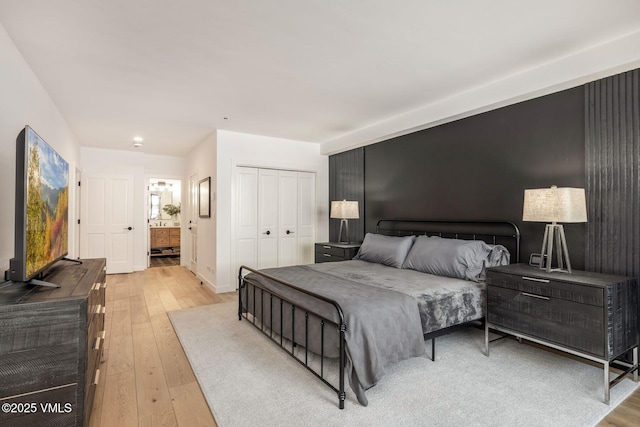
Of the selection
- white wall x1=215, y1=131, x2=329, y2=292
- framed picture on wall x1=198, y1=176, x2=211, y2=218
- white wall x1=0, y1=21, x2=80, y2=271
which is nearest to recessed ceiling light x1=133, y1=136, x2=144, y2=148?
framed picture on wall x1=198, y1=176, x2=211, y2=218

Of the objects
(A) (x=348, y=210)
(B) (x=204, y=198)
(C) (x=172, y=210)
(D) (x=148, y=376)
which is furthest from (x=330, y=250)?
(C) (x=172, y=210)

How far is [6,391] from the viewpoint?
1376 millimetres

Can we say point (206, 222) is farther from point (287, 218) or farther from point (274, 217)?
point (287, 218)

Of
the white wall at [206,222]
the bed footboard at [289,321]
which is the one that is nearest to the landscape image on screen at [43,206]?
the bed footboard at [289,321]

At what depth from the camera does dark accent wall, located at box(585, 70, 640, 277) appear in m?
2.53

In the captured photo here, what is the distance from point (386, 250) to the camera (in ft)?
13.0

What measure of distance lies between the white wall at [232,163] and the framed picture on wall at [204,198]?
1.43 feet

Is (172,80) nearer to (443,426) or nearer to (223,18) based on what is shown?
(223,18)

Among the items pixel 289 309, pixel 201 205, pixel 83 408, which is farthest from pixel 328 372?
pixel 201 205

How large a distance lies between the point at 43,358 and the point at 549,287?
306 cm

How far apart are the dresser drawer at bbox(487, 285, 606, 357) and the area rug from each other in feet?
1.02

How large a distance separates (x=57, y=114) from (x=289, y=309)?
3720 millimetres

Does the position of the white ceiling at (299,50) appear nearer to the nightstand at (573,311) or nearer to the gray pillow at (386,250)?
the gray pillow at (386,250)

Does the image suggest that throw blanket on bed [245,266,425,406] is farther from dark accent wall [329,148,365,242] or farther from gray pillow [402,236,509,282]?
dark accent wall [329,148,365,242]
